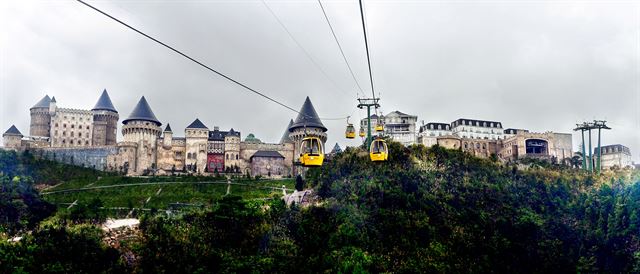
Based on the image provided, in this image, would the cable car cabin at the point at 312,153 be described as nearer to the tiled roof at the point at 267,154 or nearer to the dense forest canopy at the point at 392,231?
the dense forest canopy at the point at 392,231

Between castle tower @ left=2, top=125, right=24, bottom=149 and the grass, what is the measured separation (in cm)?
1715

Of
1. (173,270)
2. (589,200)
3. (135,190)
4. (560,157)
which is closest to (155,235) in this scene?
(173,270)

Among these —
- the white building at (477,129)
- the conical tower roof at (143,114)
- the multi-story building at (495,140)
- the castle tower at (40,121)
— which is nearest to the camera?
the multi-story building at (495,140)

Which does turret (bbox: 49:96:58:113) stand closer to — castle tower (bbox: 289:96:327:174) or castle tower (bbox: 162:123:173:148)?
castle tower (bbox: 162:123:173:148)

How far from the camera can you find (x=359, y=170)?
50.5 m

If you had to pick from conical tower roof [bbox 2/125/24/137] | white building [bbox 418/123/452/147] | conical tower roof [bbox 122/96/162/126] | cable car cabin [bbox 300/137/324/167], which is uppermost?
conical tower roof [bbox 122/96/162/126]

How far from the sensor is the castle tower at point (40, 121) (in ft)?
279

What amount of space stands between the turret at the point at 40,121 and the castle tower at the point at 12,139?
6.88 meters

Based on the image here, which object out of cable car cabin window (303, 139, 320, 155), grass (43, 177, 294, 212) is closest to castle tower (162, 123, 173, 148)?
grass (43, 177, 294, 212)

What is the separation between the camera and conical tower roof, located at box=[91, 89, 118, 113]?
87256 mm

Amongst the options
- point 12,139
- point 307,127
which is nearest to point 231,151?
point 307,127

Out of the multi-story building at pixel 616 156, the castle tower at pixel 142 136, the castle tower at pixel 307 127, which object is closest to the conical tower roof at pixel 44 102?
the castle tower at pixel 142 136

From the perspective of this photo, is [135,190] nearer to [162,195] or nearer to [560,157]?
[162,195]

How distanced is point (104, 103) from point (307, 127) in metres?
34.1
